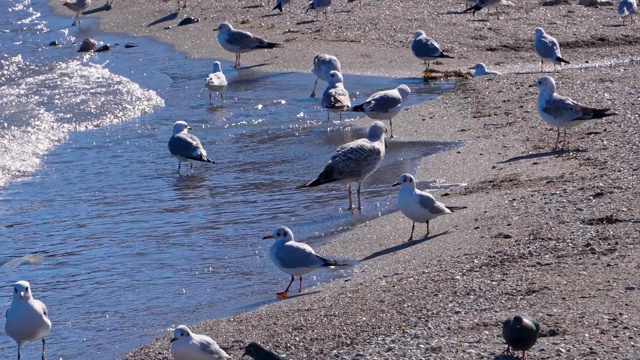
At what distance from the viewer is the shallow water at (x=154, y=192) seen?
8062 mm

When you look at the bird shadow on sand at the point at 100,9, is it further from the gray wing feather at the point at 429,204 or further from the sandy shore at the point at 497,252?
the gray wing feather at the point at 429,204

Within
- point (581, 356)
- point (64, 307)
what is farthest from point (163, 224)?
point (581, 356)

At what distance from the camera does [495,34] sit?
2017 cm

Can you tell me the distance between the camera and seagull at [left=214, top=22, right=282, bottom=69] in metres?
19.4

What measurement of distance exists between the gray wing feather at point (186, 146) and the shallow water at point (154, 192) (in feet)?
0.85

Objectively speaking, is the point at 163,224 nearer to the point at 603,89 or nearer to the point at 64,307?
the point at 64,307

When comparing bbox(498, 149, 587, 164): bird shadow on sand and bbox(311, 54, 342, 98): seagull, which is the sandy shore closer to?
bbox(498, 149, 587, 164): bird shadow on sand

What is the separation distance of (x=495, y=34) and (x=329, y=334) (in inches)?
575

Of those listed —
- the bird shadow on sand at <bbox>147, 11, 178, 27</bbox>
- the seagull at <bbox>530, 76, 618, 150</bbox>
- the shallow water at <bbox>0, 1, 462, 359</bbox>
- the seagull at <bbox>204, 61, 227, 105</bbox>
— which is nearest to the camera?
the shallow water at <bbox>0, 1, 462, 359</bbox>

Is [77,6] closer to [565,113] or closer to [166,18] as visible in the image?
[166,18]

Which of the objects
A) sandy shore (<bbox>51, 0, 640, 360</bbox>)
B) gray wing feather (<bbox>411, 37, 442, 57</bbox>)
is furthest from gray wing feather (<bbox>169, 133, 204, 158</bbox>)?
Result: gray wing feather (<bbox>411, 37, 442, 57</bbox>)

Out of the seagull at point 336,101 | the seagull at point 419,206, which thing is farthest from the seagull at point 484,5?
the seagull at point 419,206

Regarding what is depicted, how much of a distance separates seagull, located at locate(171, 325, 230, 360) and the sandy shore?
186 millimetres

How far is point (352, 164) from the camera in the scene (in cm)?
1034
